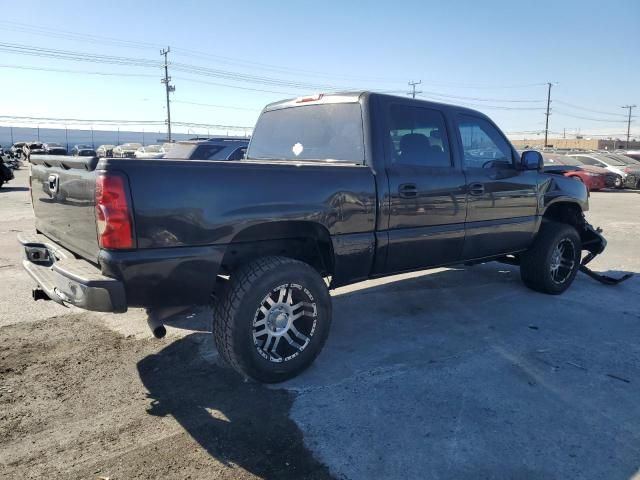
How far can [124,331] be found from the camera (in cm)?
439

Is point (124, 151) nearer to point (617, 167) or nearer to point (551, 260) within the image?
point (617, 167)

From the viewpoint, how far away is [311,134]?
14.4 ft

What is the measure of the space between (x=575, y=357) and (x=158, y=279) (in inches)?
127

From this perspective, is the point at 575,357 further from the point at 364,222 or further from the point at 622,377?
the point at 364,222

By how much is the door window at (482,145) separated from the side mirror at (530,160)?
120 mm

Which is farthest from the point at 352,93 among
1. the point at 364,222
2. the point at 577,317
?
the point at 577,317

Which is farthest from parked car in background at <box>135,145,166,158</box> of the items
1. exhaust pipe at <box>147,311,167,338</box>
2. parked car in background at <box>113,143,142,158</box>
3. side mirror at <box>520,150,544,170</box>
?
exhaust pipe at <box>147,311,167,338</box>

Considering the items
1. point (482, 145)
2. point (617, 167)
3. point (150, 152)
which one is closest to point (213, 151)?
point (482, 145)

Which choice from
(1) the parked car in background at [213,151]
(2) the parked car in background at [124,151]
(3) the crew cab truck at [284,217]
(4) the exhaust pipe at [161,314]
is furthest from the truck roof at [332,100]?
(2) the parked car in background at [124,151]

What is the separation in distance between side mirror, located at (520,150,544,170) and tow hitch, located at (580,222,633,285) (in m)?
1.58

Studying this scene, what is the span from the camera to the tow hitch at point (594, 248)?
6.11 meters

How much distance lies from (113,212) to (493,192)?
138 inches

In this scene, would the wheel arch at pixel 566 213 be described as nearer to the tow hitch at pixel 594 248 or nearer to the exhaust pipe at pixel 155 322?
the tow hitch at pixel 594 248

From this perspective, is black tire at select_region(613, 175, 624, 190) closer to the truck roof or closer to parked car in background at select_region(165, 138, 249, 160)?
parked car in background at select_region(165, 138, 249, 160)
